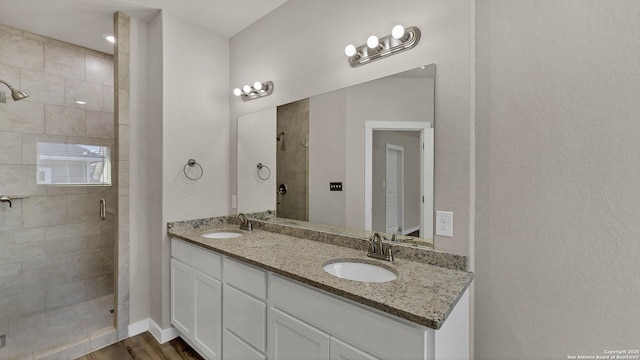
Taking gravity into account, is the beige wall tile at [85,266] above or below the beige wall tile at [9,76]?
below

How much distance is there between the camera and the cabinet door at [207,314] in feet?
5.88

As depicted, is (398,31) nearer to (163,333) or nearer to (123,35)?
(123,35)

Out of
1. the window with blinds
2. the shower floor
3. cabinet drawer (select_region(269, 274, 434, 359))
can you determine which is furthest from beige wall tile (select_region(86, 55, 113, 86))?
cabinet drawer (select_region(269, 274, 434, 359))

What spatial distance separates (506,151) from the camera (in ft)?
4.18

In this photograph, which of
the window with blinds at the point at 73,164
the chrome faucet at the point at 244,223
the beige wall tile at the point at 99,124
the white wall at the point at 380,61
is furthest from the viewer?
the beige wall tile at the point at 99,124

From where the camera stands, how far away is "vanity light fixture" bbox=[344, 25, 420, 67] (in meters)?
1.47

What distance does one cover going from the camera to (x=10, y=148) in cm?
250

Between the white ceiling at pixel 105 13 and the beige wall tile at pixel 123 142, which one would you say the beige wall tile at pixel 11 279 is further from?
the white ceiling at pixel 105 13

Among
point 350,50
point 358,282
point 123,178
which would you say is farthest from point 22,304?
point 350,50

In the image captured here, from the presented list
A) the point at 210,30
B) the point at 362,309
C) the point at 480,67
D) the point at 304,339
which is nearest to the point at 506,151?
the point at 480,67

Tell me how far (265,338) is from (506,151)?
59.6 inches

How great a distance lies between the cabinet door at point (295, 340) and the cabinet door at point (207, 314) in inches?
22.2

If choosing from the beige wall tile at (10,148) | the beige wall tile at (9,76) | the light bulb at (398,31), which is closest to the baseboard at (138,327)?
the beige wall tile at (10,148)

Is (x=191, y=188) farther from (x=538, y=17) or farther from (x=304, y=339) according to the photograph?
(x=538, y=17)
